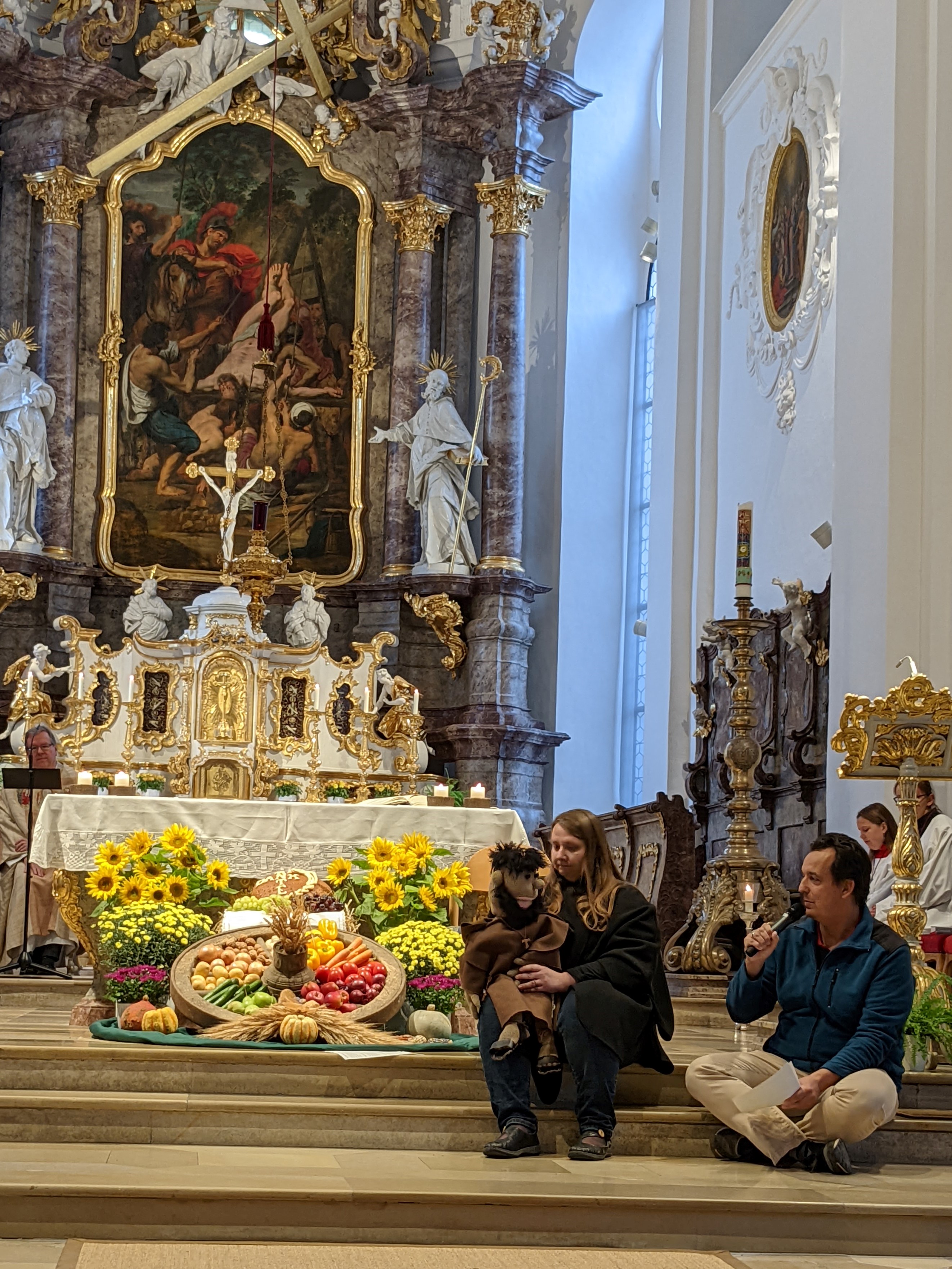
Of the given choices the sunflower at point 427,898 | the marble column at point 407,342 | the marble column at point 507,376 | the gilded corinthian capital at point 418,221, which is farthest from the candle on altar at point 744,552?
the gilded corinthian capital at point 418,221

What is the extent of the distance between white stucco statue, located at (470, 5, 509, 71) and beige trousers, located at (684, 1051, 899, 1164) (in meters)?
11.7

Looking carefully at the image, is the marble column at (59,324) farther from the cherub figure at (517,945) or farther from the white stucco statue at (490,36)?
the cherub figure at (517,945)

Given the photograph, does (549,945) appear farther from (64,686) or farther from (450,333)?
(450,333)

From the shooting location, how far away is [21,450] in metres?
14.5

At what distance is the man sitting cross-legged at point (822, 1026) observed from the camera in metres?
5.43

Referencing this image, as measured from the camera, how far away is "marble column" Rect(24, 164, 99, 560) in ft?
48.5

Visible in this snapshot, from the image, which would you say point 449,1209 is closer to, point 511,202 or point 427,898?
point 427,898

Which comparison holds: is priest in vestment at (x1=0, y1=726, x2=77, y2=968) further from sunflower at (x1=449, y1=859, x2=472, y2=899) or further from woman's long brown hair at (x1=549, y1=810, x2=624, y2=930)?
woman's long brown hair at (x1=549, y1=810, x2=624, y2=930)

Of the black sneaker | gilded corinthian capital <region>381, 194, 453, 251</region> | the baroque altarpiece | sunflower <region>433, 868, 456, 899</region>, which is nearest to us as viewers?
the black sneaker

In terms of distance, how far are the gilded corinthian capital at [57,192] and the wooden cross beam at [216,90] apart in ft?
0.80

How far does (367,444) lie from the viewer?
1572 cm

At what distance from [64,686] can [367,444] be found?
3.46 meters

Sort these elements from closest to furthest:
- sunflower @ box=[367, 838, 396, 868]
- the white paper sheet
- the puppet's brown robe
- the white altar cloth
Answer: the white paper sheet < the puppet's brown robe < sunflower @ box=[367, 838, 396, 868] < the white altar cloth

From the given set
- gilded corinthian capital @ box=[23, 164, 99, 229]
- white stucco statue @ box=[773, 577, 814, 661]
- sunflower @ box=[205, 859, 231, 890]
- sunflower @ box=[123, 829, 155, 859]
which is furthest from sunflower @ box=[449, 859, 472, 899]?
gilded corinthian capital @ box=[23, 164, 99, 229]
